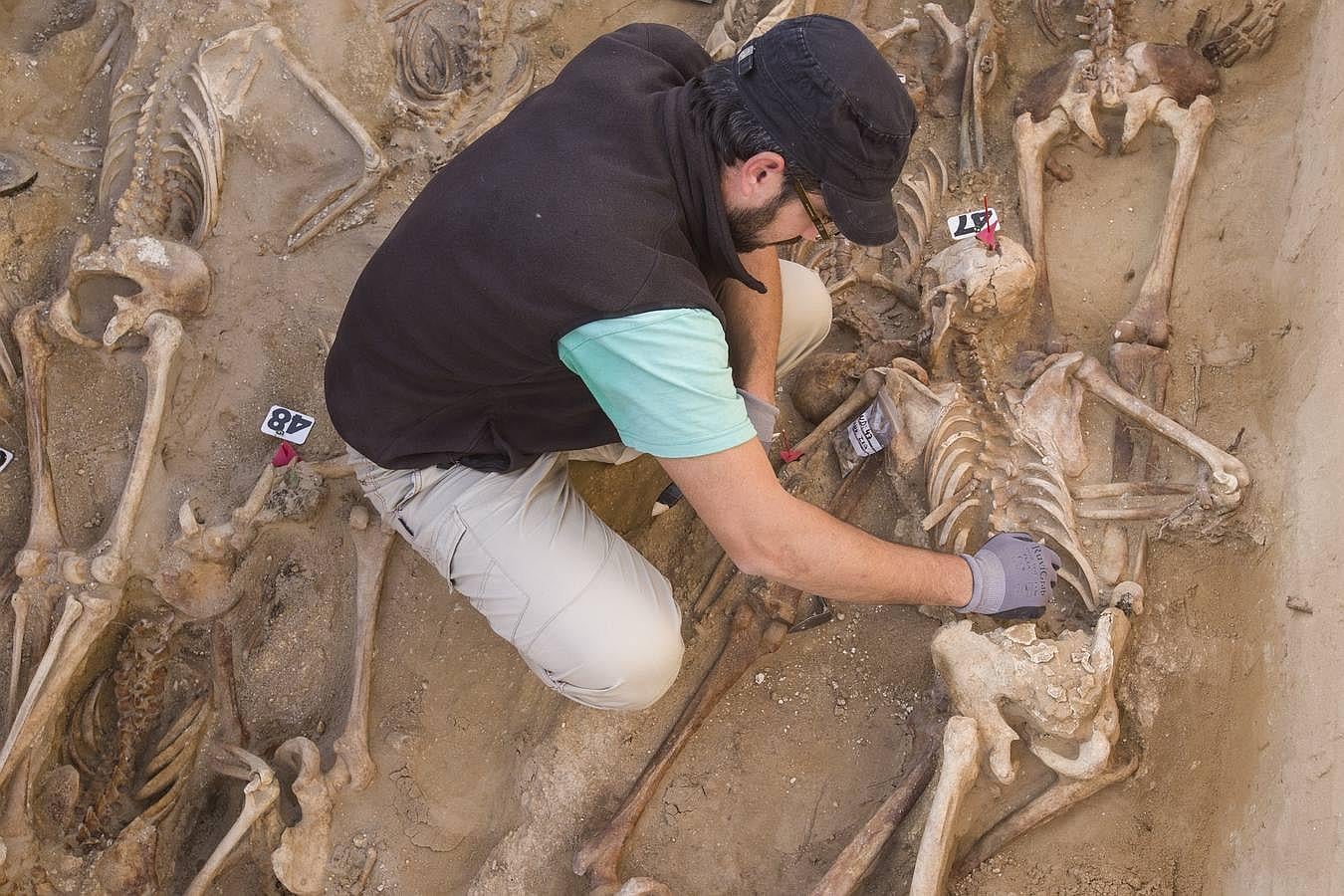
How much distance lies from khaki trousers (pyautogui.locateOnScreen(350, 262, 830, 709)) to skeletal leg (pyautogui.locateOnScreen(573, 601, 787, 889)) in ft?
0.62

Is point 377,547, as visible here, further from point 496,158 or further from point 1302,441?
point 1302,441

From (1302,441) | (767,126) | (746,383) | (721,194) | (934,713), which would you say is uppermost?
(767,126)

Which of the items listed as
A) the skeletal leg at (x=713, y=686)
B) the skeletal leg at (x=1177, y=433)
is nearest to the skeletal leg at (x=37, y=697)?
the skeletal leg at (x=713, y=686)

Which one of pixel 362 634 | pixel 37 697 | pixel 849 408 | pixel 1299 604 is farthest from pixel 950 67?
pixel 37 697

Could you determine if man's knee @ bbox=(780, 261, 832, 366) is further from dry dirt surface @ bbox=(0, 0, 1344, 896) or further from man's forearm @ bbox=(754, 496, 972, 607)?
man's forearm @ bbox=(754, 496, 972, 607)

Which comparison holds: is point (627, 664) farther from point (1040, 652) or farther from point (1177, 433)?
point (1177, 433)

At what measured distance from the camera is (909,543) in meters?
3.25

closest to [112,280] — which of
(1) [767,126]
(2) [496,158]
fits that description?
(2) [496,158]

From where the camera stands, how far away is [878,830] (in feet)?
9.02

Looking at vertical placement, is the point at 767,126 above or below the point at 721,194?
above

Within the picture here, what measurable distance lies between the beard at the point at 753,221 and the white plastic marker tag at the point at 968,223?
1483 millimetres

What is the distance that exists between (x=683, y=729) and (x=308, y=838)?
3.92 feet

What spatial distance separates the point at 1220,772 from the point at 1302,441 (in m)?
0.96

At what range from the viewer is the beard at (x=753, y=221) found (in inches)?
89.1
